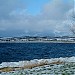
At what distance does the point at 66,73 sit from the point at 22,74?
3.26m

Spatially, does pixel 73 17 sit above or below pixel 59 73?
above

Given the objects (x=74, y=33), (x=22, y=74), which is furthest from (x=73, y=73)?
(x=74, y=33)

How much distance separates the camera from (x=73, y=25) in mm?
47625

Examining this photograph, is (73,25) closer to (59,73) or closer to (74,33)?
(74,33)

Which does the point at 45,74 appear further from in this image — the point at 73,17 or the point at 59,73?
the point at 73,17

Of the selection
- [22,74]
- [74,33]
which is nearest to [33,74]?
[22,74]

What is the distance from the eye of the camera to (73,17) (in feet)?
161

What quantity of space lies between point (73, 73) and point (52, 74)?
1.50m

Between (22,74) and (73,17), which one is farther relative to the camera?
(73,17)

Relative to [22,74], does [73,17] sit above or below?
above

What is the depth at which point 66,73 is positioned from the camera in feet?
72.8

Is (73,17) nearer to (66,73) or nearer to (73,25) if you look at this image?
(73,25)

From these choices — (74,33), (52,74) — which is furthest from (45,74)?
(74,33)

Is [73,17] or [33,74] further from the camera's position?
[73,17]
